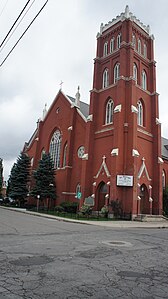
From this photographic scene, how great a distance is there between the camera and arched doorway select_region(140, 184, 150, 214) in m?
29.1

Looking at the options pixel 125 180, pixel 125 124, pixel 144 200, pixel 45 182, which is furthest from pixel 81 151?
pixel 144 200

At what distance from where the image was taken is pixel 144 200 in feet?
96.7

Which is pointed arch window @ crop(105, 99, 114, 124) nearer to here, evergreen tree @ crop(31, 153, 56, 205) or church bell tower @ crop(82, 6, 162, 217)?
church bell tower @ crop(82, 6, 162, 217)

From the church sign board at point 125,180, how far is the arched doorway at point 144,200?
3758mm

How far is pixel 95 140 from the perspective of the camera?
3147 cm

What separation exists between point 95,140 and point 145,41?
15.7 meters

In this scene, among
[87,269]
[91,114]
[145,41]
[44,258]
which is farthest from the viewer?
[145,41]

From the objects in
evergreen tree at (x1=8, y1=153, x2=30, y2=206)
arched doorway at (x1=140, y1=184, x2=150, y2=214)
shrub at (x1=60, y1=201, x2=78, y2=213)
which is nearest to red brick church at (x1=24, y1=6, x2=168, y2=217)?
arched doorway at (x1=140, y1=184, x2=150, y2=214)

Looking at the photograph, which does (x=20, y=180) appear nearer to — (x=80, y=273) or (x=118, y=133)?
(x=118, y=133)

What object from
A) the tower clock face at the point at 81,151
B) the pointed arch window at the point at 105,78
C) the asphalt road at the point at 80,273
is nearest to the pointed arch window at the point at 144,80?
the pointed arch window at the point at 105,78

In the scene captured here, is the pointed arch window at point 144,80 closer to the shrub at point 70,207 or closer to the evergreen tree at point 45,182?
the evergreen tree at point 45,182

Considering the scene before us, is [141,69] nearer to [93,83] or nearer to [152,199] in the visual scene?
[93,83]

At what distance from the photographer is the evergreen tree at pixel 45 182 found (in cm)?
3419

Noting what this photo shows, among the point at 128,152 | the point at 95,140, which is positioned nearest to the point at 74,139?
the point at 95,140
